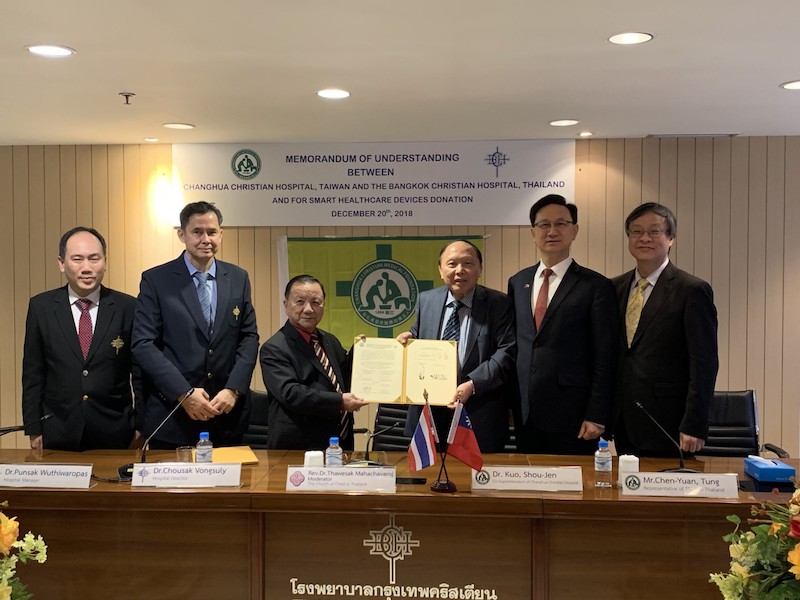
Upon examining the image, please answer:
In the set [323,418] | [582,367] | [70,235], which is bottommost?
[323,418]

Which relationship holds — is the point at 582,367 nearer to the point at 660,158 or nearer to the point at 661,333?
the point at 661,333

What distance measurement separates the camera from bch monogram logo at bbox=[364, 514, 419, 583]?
259 cm

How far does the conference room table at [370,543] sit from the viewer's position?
253cm

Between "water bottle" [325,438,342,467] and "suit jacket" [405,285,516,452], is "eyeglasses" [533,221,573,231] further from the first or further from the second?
"water bottle" [325,438,342,467]

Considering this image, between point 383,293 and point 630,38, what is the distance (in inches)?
116

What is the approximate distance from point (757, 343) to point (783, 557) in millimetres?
4395

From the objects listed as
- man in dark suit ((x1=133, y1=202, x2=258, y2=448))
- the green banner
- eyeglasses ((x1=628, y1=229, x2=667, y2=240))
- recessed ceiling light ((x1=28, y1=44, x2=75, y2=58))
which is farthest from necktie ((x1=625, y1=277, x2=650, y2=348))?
recessed ceiling light ((x1=28, y1=44, x2=75, y2=58))

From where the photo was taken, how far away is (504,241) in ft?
18.6

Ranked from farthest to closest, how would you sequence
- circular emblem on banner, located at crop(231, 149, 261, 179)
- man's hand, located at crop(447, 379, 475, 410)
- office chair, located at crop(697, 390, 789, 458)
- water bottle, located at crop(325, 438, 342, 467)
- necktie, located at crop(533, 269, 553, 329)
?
circular emblem on banner, located at crop(231, 149, 261, 179), office chair, located at crop(697, 390, 789, 458), necktie, located at crop(533, 269, 553, 329), man's hand, located at crop(447, 379, 475, 410), water bottle, located at crop(325, 438, 342, 467)

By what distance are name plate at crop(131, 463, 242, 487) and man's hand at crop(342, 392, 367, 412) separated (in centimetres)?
63

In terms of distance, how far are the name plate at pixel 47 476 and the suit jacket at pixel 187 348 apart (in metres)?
0.73

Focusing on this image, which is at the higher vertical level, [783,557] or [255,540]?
[783,557]

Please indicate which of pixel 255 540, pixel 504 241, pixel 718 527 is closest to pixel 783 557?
pixel 718 527

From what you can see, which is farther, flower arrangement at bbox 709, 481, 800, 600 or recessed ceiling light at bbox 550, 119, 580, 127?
recessed ceiling light at bbox 550, 119, 580, 127
